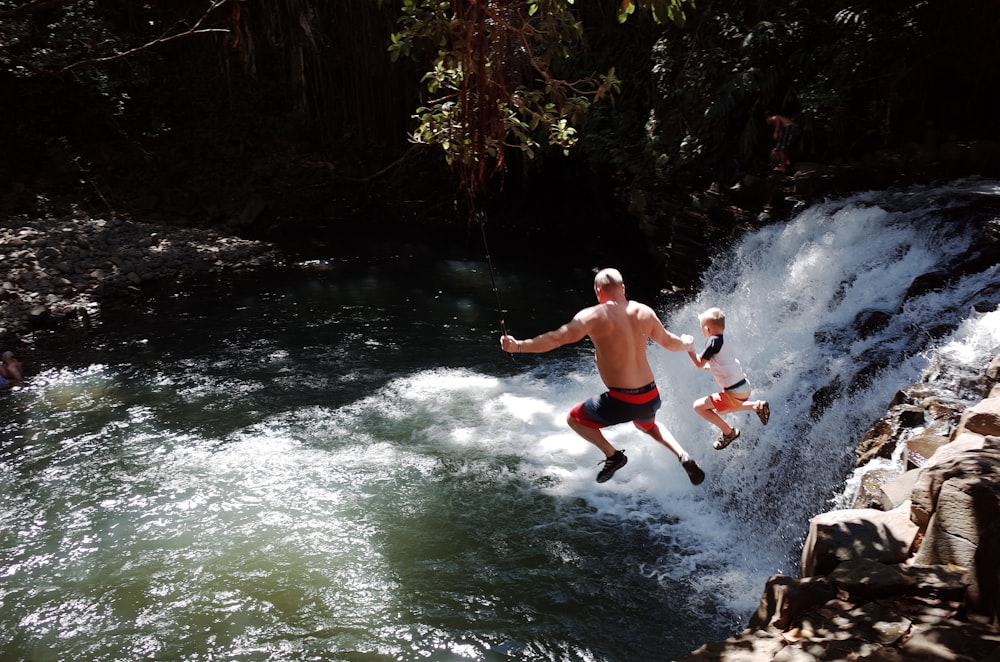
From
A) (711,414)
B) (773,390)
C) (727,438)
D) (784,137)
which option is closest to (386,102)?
(784,137)

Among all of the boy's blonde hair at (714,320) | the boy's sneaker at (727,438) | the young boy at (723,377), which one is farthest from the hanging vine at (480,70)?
the boy's sneaker at (727,438)

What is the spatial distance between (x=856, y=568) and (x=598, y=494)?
3.65 m

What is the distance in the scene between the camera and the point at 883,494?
15.1ft

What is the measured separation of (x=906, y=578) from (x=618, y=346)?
2.29m

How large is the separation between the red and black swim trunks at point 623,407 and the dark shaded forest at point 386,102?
21.0 feet

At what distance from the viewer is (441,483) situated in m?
7.35

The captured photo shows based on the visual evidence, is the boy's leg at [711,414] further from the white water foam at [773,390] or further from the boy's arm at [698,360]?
the white water foam at [773,390]

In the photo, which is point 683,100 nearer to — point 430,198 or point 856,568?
point 430,198

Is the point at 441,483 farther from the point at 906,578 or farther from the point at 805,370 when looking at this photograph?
the point at 906,578

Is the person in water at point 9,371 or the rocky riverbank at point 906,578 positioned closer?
the rocky riverbank at point 906,578

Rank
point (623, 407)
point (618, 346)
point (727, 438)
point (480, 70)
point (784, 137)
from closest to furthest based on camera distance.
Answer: point (480, 70) → point (618, 346) → point (623, 407) → point (727, 438) → point (784, 137)

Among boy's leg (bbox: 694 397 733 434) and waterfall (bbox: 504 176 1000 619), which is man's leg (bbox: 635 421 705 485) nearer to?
boy's leg (bbox: 694 397 733 434)

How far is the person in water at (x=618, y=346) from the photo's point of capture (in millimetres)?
5055

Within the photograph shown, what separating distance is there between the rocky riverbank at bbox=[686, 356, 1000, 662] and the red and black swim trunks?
143cm
